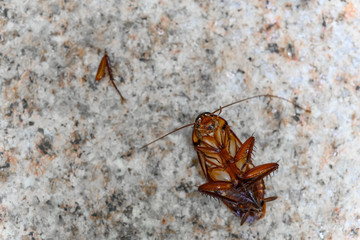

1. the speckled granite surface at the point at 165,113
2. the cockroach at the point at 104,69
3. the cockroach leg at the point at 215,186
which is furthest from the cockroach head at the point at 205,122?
the cockroach at the point at 104,69

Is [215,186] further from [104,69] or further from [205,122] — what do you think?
[104,69]

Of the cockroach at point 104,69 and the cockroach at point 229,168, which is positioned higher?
the cockroach at point 104,69

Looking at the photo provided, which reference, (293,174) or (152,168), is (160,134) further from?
(293,174)

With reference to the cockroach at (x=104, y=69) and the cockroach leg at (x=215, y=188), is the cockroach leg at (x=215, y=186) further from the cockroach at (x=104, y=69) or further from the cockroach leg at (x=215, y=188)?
the cockroach at (x=104, y=69)

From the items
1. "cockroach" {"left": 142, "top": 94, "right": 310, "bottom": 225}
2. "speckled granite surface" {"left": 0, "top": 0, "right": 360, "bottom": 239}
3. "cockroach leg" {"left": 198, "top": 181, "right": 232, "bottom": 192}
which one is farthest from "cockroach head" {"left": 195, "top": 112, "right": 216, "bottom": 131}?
"cockroach leg" {"left": 198, "top": 181, "right": 232, "bottom": 192}

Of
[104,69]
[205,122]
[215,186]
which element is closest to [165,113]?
[205,122]
